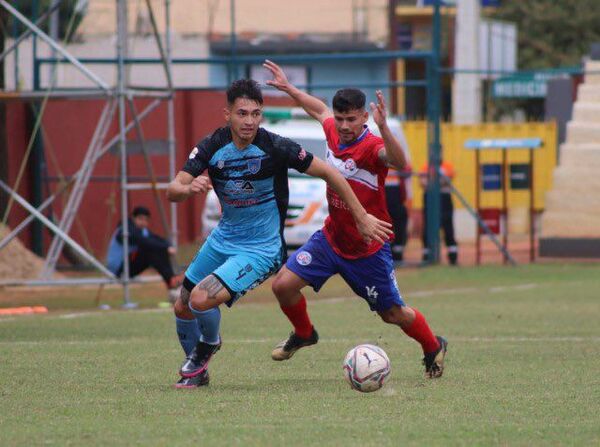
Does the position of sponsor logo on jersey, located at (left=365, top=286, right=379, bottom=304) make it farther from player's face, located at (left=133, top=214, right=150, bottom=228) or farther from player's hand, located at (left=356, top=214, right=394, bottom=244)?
player's face, located at (left=133, top=214, right=150, bottom=228)

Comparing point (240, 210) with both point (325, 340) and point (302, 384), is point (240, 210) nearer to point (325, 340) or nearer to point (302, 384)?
point (302, 384)

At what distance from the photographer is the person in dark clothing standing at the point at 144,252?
676 inches

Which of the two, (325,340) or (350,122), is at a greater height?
(350,122)

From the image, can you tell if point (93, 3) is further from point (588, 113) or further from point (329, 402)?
point (329, 402)

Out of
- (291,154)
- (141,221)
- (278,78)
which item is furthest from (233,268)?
(141,221)

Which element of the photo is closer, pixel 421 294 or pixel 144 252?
pixel 144 252

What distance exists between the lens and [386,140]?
877 centimetres

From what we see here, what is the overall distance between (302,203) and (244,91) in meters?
12.9

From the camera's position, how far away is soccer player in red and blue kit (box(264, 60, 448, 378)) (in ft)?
30.3

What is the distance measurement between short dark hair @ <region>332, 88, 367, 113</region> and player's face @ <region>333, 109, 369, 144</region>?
0.04 metres

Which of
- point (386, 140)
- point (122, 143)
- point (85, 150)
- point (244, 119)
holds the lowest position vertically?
point (85, 150)

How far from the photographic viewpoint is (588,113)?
25156 millimetres

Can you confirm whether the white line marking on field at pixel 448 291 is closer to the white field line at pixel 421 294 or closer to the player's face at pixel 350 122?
the white field line at pixel 421 294

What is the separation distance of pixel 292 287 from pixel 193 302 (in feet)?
3.55
